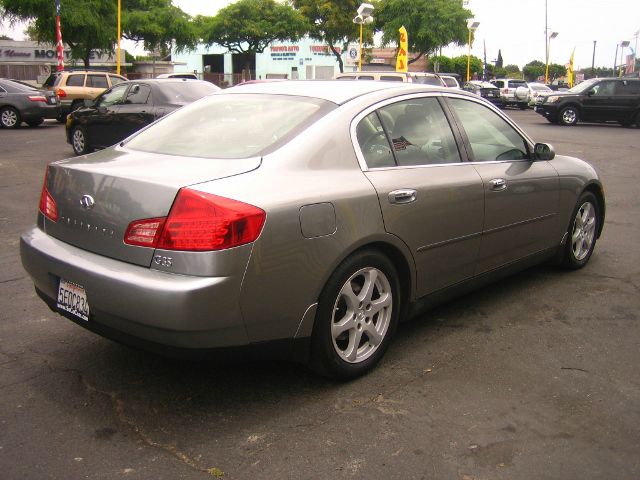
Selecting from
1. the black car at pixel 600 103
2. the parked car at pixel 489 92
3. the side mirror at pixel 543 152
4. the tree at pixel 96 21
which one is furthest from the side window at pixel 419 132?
the parked car at pixel 489 92

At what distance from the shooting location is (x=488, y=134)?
15.2ft

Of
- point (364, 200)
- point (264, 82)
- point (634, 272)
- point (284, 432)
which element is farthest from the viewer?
point (634, 272)

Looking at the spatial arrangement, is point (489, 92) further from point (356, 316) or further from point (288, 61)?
point (356, 316)

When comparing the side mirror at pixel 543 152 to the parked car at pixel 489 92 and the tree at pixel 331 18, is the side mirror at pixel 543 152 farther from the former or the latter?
the tree at pixel 331 18

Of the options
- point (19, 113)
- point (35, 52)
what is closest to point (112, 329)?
point (19, 113)

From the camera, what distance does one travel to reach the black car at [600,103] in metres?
22.3

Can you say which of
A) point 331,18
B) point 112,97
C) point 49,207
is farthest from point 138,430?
point 331,18

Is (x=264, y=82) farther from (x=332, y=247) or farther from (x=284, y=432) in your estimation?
(x=284, y=432)

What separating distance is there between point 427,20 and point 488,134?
46.5 metres

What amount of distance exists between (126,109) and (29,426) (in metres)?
9.32

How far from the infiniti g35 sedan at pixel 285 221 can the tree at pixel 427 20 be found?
46280mm

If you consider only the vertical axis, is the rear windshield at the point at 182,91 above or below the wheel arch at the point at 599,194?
above

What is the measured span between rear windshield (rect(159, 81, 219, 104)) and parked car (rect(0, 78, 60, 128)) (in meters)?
9.99

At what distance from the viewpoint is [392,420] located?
3119mm
